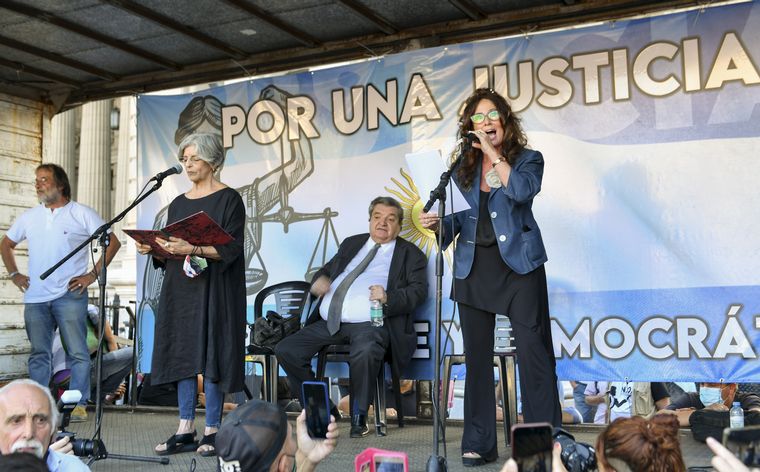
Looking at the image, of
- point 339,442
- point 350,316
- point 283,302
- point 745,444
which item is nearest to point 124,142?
point 283,302

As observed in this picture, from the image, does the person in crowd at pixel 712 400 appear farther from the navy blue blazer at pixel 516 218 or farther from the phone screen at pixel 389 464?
the phone screen at pixel 389 464

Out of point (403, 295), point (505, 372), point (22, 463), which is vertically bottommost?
point (505, 372)

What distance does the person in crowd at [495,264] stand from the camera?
3898 mm

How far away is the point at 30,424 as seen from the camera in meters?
2.35

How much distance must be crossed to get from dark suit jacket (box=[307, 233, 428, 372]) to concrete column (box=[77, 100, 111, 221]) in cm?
1770

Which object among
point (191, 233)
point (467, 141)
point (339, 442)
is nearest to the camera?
point (467, 141)

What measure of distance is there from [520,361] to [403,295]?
171cm

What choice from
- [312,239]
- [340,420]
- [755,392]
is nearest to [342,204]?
[312,239]

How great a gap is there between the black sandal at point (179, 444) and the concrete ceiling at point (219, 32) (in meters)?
2.96

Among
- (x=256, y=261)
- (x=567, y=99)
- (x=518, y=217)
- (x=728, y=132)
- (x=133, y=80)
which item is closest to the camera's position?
(x=518, y=217)

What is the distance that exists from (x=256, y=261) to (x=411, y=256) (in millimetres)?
1542

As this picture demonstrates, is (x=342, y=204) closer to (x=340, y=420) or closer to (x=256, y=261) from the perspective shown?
(x=256, y=261)

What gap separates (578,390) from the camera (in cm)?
656

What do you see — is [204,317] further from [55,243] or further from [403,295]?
[55,243]
